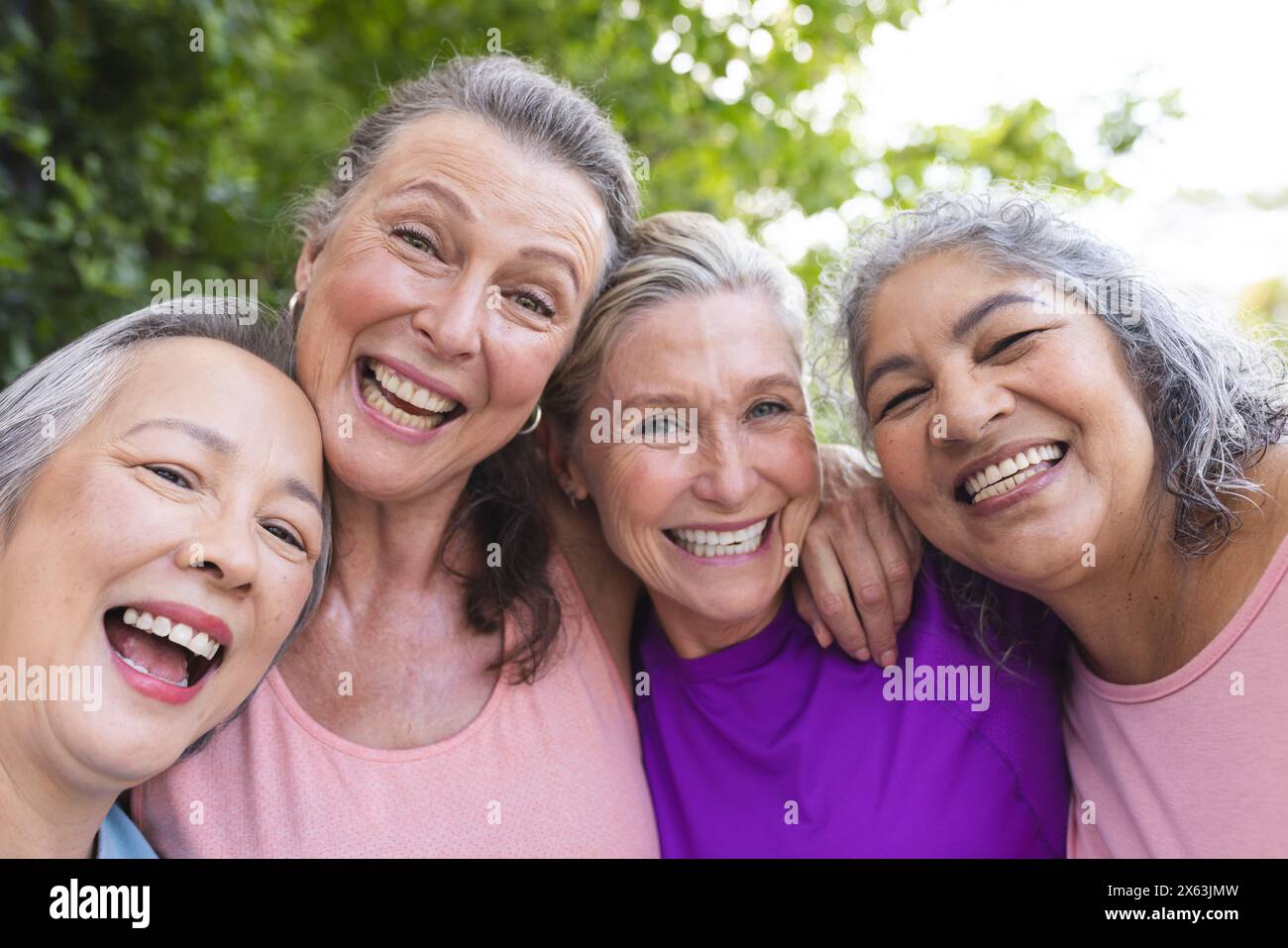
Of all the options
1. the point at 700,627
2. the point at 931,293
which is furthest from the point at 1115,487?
the point at 700,627

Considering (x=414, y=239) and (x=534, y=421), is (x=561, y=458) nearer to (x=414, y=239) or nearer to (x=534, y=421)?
(x=534, y=421)

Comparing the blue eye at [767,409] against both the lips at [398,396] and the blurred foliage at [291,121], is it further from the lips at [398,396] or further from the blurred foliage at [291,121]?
the blurred foliage at [291,121]

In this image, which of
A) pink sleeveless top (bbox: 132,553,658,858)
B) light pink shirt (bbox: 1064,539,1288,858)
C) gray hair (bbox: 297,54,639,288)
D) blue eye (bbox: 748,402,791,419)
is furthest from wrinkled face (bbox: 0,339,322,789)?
light pink shirt (bbox: 1064,539,1288,858)

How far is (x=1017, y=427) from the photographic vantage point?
86.9 inches

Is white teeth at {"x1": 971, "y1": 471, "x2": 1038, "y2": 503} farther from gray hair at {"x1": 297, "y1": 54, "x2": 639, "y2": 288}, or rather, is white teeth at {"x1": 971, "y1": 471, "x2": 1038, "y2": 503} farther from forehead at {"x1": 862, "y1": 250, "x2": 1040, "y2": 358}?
gray hair at {"x1": 297, "y1": 54, "x2": 639, "y2": 288}

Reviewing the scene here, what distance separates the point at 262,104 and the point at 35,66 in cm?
149

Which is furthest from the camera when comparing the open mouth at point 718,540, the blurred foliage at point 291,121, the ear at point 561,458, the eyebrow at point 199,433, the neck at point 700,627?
the blurred foliage at point 291,121

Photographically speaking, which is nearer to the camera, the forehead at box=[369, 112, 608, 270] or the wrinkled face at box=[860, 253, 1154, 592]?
the wrinkled face at box=[860, 253, 1154, 592]

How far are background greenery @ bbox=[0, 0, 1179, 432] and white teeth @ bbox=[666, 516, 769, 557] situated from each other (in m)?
1.13

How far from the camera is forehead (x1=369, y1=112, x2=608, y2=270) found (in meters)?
2.40

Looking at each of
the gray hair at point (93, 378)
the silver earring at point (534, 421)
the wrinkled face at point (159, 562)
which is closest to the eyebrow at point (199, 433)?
the wrinkled face at point (159, 562)

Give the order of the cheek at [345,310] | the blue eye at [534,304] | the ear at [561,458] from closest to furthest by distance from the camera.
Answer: the cheek at [345,310] < the blue eye at [534,304] < the ear at [561,458]

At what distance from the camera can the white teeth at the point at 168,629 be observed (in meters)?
1.89

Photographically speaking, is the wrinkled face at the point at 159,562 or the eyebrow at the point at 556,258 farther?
the eyebrow at the point at 556,258
